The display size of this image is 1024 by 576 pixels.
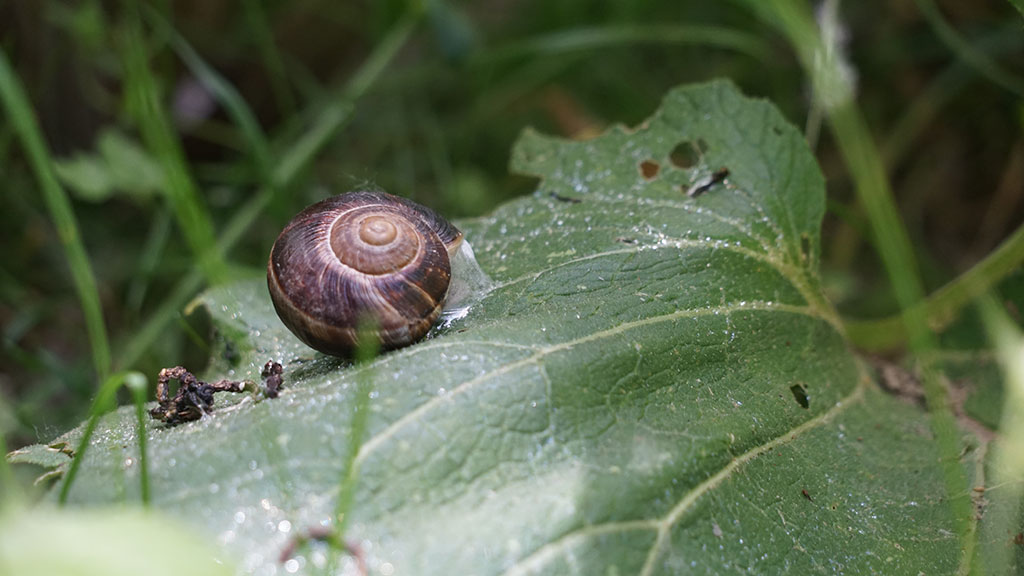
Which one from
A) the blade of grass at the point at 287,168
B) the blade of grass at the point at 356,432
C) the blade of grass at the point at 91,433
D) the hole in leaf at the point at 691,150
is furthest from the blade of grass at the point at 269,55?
the blade of grass at the point at 91,433

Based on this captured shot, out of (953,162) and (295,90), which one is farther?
(295,90)

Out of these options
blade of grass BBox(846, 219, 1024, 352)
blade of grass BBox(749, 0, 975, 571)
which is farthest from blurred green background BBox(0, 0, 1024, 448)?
blade of grass BBox(846, 219, 1024, 352)

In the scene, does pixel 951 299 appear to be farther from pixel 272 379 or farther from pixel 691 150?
pixel 272 379

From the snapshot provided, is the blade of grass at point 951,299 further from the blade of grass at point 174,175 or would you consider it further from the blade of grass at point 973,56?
the blade of grass at point 174,175

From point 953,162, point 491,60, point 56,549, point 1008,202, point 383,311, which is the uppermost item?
point 491,60

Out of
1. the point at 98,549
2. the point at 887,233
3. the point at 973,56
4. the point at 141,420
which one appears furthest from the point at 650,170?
the point at 98,549

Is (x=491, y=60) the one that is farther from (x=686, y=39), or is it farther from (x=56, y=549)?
(x=56, y=549)

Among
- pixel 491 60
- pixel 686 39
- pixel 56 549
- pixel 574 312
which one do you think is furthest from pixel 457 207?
pixel 56 549
